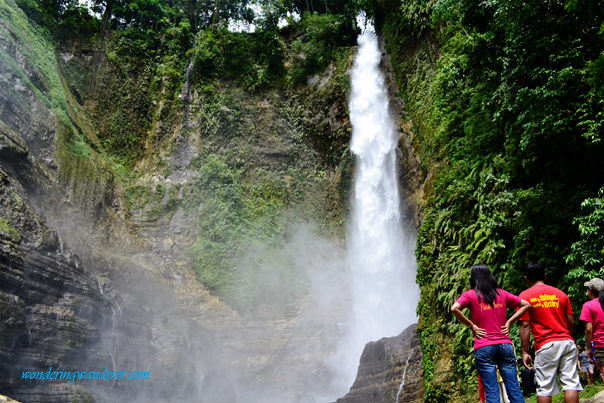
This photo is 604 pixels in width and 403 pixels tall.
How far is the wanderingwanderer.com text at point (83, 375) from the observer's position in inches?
396

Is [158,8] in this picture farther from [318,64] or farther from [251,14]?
[318,64]

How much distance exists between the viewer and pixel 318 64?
876 inches

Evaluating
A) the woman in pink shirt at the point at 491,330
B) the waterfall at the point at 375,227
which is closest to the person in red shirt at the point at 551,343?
the woman in pink shirt at the point at 491,330

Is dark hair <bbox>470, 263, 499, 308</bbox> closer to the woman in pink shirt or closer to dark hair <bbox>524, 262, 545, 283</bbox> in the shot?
the woman in pink shirt

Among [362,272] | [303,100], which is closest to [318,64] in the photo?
[303,100]

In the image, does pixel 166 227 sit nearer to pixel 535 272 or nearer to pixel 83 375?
pixel 83 375

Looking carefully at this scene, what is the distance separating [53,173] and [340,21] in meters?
16.2

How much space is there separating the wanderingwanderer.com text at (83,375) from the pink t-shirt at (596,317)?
11652 millimetres

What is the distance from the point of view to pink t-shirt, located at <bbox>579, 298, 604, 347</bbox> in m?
4.22

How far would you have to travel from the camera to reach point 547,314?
3619mm

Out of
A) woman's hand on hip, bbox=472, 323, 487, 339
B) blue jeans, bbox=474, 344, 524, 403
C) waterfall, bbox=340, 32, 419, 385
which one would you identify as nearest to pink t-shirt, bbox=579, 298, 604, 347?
blue jeans, bbox=474, 344, 524, 403

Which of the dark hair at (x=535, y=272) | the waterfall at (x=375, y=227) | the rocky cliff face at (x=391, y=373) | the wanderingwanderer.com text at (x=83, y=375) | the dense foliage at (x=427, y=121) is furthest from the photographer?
the waterfall at (x=375, y=227)

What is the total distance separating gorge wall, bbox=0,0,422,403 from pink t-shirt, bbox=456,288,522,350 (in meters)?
7.39

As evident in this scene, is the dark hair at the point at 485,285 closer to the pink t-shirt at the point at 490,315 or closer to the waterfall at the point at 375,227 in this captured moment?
the pink t-shirt at the point at 490,315
